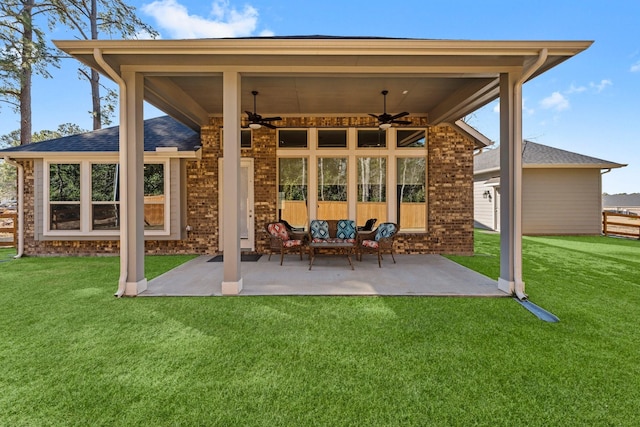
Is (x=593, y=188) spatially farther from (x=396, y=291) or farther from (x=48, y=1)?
(x=48, y=1)

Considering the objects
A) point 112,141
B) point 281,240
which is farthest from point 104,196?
point 281,240

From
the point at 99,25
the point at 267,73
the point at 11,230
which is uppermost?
the point at 99,25

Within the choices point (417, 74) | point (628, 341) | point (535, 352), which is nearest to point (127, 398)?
point (535, 352)

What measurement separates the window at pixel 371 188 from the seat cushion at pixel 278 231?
1.99 meters

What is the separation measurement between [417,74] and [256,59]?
2267 millimetres

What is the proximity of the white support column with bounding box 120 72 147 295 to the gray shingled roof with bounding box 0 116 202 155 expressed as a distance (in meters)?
3.01

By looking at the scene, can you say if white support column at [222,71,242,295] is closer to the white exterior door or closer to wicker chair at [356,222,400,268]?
wicker chair at [356,222,400,268]

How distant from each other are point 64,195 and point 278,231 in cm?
512

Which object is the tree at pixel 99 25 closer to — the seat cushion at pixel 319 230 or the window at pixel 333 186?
the window at pixel 333 186

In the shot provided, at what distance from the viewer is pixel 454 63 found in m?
4.27

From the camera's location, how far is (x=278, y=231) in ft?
20.9

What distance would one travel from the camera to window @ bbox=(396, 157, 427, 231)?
7.53m

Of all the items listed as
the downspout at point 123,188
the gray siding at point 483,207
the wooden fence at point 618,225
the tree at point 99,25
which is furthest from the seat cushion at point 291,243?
the tree at point 99,25

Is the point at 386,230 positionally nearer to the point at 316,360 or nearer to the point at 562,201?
the point at 316,360
